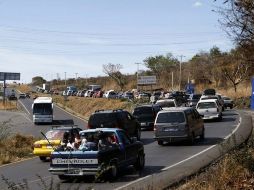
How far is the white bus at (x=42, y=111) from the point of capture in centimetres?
6431

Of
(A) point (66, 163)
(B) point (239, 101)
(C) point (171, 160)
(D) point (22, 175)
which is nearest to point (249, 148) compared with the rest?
(A) point (66, 163)

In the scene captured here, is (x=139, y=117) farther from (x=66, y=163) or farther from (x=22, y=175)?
(x=66, y=163)

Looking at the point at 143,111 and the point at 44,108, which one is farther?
the point at 44,108

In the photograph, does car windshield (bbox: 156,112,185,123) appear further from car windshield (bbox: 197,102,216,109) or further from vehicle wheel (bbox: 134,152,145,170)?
car windshield (bbox: 197,102,216,109)

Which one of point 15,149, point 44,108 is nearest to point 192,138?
point 15,149

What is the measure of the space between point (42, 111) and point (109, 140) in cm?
4799

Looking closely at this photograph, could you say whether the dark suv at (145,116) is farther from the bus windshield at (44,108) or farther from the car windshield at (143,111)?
the bus windshield at (44,108)

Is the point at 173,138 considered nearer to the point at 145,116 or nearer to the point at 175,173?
the point at 175,173

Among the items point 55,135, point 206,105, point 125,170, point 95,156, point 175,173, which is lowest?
point 125,170

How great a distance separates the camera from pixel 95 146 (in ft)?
55.1

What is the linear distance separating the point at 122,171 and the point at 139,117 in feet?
72.2

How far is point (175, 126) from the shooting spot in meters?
28.0

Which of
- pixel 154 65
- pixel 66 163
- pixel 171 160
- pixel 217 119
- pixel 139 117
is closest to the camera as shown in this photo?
pixel 66 163

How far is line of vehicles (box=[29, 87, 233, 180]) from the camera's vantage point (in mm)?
16234
